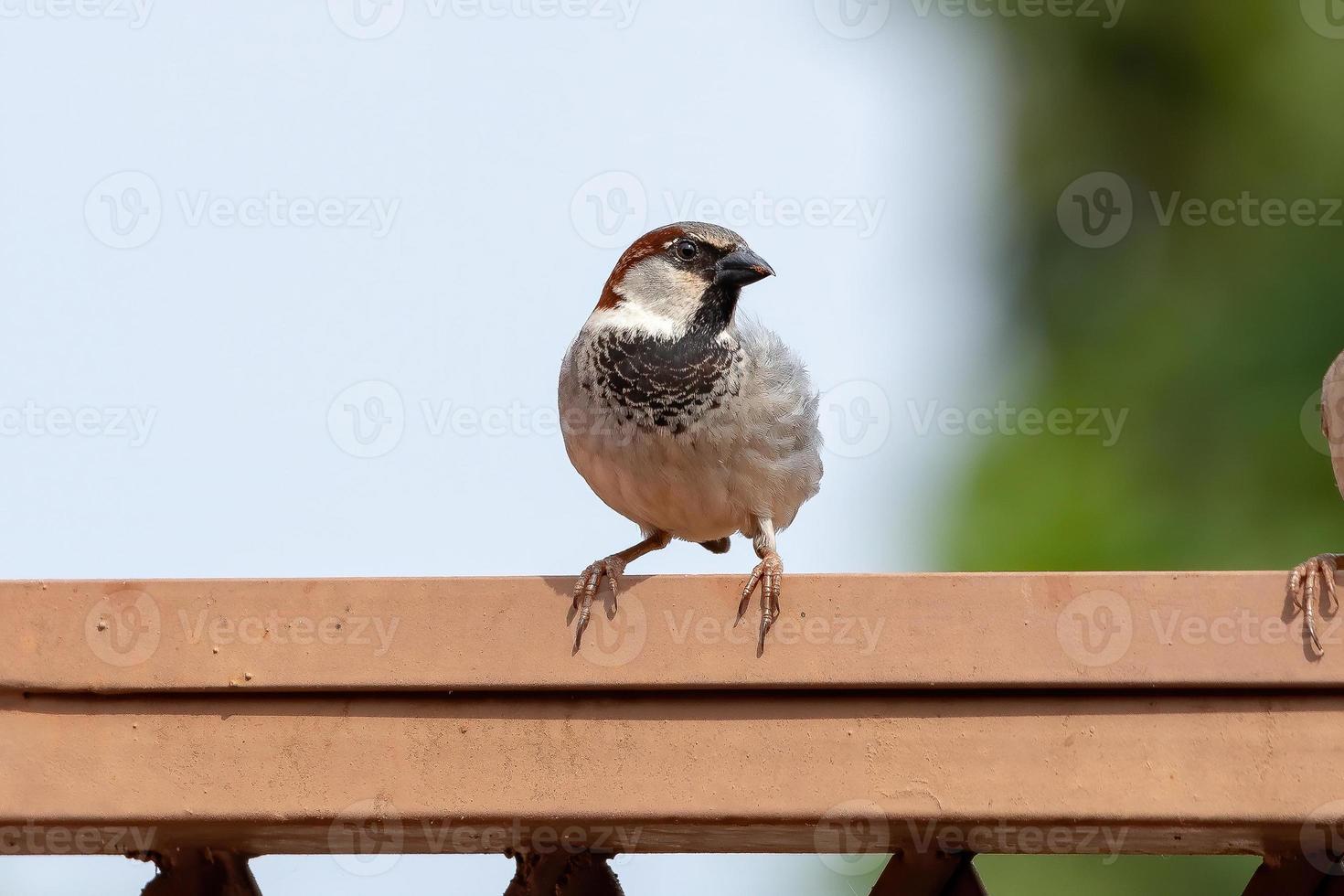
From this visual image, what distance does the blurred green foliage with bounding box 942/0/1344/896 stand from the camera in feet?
18.9

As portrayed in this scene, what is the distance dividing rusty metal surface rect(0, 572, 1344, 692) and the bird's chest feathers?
3.14ft

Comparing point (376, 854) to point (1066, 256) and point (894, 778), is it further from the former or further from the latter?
point (1066, 256)

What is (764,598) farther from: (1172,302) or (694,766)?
(1172,302)

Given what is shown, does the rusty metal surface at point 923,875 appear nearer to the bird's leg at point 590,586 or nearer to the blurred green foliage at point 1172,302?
the bird's leg at point 590,586

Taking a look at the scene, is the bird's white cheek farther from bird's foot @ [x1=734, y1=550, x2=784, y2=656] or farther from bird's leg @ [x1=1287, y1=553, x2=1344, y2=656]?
bird's leg @ [x1=1287, y1=553, x2=1344, y2=656]

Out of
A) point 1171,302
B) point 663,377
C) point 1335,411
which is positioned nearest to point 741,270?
point 663,377

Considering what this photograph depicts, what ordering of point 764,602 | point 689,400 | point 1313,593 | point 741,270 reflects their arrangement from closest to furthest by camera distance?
1. point 1313,593
2. point 764,602
3. point 689,400
4. point 741,270

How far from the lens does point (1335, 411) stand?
2641mm

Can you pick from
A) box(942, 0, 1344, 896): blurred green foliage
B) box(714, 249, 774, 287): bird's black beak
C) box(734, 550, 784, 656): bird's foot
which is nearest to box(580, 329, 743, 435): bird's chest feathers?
box(714, 249, 774, 287): bird's black beak

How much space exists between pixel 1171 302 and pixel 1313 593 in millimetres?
4735

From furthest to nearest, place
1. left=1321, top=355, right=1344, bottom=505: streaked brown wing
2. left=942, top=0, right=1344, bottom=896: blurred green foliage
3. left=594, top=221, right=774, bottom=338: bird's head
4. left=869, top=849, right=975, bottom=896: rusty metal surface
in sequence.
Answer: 1. left=942, top=0, right=1344, bottom=896: blurred green foliage
2. left=594, top=221, right=774, bottom=338: bird's head
3. left=1321, top=355, right=1344, bottom=505: streaked brown wing
4. left=869, top=849, right=975, bottom=896: rusty metal surface

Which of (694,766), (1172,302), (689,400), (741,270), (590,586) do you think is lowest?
(694,766)

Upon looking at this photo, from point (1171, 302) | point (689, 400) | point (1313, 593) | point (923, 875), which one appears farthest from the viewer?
point (1171, 302)

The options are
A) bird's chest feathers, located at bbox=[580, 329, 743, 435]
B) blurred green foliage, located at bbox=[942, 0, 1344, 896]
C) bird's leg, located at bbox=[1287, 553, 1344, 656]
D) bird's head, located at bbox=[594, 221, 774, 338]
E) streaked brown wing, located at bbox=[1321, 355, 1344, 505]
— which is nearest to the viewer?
bird's leg, located at bbox=[1287, 553, 1344, 656]
